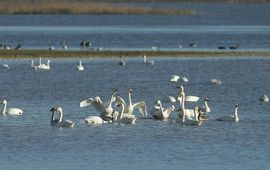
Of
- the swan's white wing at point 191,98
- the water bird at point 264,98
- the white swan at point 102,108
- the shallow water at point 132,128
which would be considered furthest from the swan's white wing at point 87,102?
the water bird at point 264,98

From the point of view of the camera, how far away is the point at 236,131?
987 inches

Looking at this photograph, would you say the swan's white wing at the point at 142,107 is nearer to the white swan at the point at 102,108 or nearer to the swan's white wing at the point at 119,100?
the swan's white wing at the point at 119,100

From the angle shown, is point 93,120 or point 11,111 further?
point 11,111

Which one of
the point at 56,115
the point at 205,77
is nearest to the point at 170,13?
the point at 205,77

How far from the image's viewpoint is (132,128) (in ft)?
84.1

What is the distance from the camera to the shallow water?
20.8 metres

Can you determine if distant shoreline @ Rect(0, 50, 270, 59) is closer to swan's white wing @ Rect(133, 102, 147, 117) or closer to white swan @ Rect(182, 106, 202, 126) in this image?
swan's white wing @ Rect(133, 102, 147, 117)

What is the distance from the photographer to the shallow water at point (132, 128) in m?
20.8

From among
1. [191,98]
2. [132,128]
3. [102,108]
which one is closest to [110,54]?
[191,98]

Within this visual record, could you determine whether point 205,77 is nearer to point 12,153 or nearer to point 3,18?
point 12,153

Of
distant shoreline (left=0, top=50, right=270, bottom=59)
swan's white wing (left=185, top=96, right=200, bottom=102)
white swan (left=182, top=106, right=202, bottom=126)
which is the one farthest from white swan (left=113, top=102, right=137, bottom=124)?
distant shoreline (left=0, top=50, right=270, bottom=59)

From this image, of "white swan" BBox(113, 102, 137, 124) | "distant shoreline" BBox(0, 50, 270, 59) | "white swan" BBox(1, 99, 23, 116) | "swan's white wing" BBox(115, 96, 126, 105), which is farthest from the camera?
"distant shoreline" BBox(0, 50, 270, 59)

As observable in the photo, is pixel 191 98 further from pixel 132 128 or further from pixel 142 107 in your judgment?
pixel 132 128

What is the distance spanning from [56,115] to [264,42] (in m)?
35.5
